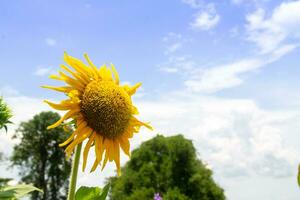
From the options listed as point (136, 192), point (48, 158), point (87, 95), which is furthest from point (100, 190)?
point (48, 158)

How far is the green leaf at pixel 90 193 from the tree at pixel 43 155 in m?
41.2

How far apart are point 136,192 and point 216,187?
591cm

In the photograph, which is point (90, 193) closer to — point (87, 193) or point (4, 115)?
point (87, 193)

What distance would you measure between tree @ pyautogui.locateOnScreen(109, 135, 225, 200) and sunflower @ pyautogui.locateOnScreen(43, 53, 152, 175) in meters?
32.3

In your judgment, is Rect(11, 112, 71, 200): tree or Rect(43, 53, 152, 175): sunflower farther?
Rect(11, 112, 71, 200): tree

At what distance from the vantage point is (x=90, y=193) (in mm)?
3119

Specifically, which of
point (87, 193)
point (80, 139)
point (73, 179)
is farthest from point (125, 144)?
point (73, 179)

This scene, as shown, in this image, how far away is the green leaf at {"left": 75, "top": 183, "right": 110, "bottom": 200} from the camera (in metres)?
3.04

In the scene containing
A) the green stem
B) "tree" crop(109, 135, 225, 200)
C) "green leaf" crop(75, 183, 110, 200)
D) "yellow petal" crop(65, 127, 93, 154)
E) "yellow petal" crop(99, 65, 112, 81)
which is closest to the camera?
the green stem

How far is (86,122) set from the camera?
344 cm

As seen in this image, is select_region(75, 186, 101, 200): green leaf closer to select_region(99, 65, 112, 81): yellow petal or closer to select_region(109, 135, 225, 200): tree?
select_region(99, 65, 112, 81): yellow petal

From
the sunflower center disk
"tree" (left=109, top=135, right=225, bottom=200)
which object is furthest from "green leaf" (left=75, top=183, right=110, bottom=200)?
"tree" (left=109, top=135, right=225, bottom=200)

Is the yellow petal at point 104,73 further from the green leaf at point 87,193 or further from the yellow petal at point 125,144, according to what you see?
the green leaf at point 87,193

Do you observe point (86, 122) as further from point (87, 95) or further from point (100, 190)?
point (100, 190)
